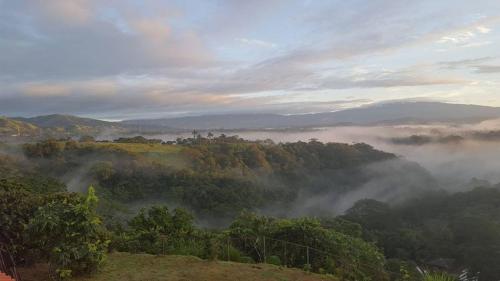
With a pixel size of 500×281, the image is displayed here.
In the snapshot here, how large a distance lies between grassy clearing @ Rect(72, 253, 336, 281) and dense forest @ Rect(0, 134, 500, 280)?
51 centimetres

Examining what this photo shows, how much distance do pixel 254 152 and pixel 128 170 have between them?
29.3 meters

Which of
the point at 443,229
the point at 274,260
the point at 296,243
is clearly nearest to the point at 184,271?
the point at 274,260

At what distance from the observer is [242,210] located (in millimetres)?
15984

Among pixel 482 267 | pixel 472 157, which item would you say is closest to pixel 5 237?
pixel 482 267

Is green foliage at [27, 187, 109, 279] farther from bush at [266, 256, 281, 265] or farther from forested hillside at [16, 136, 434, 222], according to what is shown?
forested hillside at [16, 136, 434, 222]

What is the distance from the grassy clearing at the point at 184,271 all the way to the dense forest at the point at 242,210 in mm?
508

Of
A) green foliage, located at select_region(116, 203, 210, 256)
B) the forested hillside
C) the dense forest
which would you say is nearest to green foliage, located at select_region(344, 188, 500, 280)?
the dense forest

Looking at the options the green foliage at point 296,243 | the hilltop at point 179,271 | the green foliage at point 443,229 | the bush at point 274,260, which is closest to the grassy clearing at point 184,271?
the hilltop at point 179,271

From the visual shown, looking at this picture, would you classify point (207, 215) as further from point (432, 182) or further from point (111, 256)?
point (432, 182)

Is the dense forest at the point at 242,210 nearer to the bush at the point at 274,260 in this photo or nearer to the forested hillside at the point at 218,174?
the bush at the point at 274,260

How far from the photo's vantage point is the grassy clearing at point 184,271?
7875mm

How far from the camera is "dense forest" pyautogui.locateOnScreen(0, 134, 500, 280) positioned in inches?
294

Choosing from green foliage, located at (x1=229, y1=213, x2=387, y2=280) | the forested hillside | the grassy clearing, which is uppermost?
the grassy clearing

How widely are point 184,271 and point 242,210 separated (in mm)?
7692
